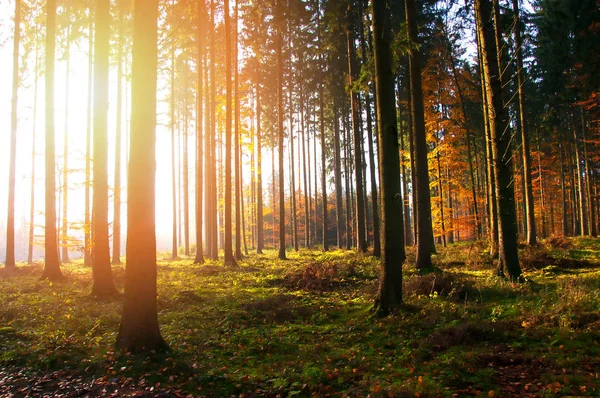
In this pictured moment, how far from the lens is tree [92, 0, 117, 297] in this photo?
10297 millimetres

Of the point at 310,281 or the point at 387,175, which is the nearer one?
the point at 387,175

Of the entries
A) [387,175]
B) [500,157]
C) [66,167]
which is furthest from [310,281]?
[66,167]

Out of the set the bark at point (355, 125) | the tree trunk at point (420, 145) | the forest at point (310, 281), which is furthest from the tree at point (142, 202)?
the bark at point (355, 125)

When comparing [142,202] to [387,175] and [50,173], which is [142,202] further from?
[50,173]

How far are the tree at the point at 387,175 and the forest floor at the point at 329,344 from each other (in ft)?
1.68

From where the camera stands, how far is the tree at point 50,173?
1345 centimetres

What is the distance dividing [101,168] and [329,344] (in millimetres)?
8287

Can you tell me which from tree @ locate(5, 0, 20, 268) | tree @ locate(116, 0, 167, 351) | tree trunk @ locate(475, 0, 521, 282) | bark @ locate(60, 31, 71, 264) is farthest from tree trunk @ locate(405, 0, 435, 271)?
tree @ locate(5, 0, 20, 268)

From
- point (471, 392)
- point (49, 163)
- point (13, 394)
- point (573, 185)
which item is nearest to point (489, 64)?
point (471, 392)

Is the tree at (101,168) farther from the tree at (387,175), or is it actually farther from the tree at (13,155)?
the tree at (13,155)

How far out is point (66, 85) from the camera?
2120 centimetres

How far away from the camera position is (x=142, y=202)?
6082mm

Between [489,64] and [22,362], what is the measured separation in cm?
1224

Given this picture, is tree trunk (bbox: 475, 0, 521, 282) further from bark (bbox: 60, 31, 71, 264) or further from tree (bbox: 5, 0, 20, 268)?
tree (bbox: 5, 0, 20, 268)
